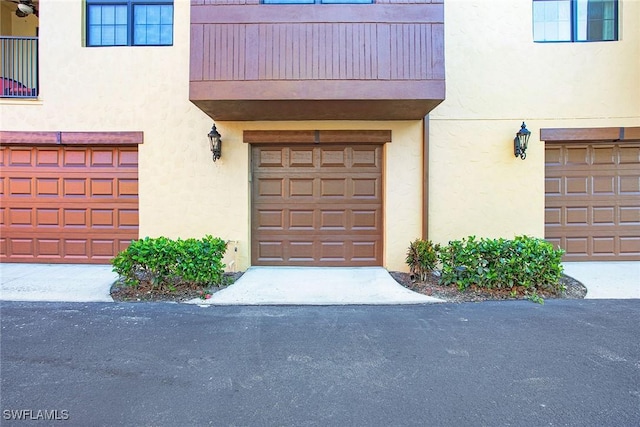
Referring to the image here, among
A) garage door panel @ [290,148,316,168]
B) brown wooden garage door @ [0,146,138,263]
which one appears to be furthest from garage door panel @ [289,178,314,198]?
brown wooden garage door @ [0,146,138,263]

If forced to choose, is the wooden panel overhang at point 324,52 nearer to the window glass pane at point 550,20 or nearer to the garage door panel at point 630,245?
the window glass pane at point 550,20

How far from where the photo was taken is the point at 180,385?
2.69 metres

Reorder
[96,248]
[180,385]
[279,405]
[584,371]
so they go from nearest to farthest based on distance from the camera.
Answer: [279,405]
[180,385]
[584,371]
[96,248]

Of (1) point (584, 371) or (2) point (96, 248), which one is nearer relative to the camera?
(1) point (584, 371)

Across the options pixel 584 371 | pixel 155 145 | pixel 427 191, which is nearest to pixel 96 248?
pixel 155 145

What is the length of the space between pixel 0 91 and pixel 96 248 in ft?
12.1

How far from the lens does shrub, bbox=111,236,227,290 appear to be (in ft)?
16.0

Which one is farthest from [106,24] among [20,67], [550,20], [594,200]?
[594,200]

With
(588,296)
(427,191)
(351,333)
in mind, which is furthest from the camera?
(427,191)

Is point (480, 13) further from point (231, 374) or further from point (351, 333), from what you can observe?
point (231, 374)

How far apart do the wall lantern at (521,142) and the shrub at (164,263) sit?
5786 millimetres

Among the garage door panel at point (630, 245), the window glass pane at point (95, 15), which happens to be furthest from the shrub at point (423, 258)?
the window glass pane at point (95, 15)

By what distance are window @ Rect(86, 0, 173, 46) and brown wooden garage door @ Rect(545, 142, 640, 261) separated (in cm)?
786

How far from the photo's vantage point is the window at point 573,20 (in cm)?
627
